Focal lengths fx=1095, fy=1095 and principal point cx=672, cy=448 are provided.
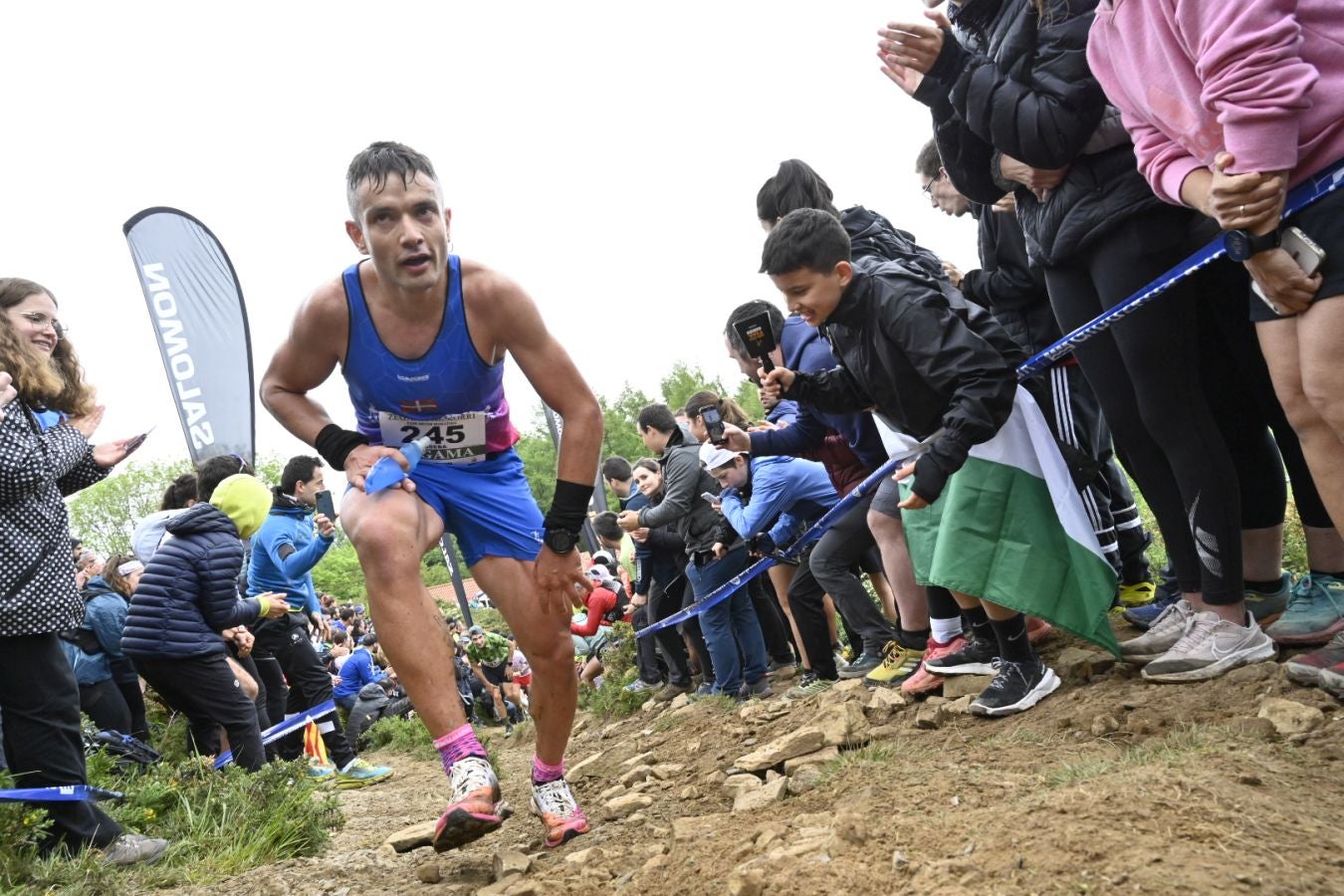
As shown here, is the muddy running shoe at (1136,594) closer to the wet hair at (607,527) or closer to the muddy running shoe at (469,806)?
the muddy running shoe at (469,806)

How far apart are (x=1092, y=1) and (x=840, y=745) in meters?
2.67

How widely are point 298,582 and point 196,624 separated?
2.06m

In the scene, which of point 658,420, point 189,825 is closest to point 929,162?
point 658,420

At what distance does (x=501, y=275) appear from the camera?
3.82 metres

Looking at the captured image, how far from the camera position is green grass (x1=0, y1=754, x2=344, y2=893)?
369 cm

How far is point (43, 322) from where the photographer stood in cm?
449

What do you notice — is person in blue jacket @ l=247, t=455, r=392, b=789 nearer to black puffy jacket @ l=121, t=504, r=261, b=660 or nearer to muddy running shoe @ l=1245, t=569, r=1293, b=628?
black puffy jacket @ l=121, t=504, r=261, b=660

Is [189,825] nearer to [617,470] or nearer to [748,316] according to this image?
[748,316]

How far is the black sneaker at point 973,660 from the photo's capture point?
4289mm

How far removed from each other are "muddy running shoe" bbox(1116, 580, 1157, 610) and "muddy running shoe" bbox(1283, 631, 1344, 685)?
5.81ft

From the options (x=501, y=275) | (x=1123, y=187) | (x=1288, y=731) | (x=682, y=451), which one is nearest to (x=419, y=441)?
(x=501, y=275)

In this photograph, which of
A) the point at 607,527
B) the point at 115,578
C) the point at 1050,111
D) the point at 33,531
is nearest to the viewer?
the point at 1050,111

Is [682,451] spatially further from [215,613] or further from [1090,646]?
[1090,646]

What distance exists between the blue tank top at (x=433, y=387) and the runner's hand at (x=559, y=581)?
1.62ft
